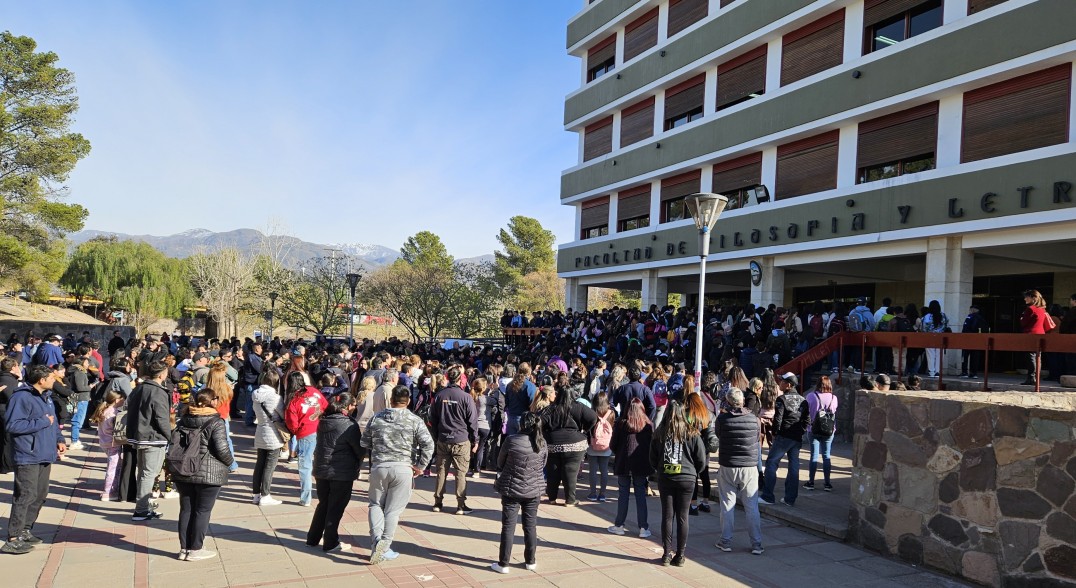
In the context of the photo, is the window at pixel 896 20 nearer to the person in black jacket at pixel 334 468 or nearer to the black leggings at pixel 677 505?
the black leggings at pixel 677 505

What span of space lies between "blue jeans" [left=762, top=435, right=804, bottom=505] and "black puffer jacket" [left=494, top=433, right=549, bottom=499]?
11.8 ft

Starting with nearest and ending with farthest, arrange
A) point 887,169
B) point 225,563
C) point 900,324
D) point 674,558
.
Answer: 1. point 225,563
2. point 674,558
3. point 900,324
4. point 887,169

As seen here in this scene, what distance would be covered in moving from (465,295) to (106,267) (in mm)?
31128

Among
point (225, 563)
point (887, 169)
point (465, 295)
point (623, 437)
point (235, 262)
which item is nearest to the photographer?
point (225, 563)

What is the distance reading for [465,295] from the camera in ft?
133

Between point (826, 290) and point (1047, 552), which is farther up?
point (826, 290)

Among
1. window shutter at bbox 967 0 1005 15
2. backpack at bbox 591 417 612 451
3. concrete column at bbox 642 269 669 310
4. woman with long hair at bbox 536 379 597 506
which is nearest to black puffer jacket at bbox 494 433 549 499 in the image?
woman with long hair at bbox 536 379 597 506

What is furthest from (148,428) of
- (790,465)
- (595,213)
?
(595,213)

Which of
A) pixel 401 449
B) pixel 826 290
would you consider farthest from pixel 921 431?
pixel 826 290

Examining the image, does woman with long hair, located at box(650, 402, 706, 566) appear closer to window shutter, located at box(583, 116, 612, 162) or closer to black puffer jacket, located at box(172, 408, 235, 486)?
black puffer jacket, located at box(172, 408, 235, 486)

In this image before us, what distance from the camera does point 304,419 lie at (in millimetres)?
8281

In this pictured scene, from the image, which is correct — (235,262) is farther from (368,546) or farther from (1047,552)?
(1047,552)

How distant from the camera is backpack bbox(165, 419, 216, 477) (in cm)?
607

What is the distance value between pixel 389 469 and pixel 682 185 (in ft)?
67.5
